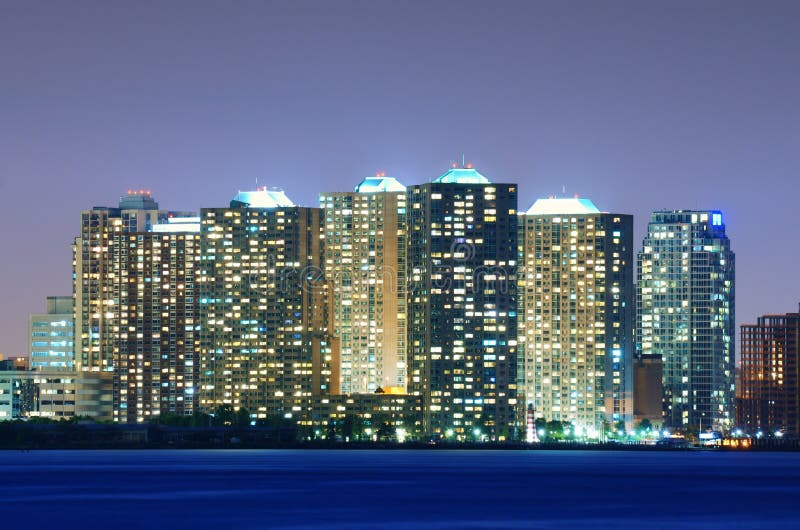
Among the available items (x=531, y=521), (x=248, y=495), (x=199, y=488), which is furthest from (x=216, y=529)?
(x=199, y=488)

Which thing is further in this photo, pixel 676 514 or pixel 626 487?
pixel 626 487

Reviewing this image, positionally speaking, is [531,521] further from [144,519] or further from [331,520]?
[144,519]

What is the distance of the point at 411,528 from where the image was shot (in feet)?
465

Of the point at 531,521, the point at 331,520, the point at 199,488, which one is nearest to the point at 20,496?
the point at 199,488

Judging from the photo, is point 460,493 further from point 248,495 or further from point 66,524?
point 66,524

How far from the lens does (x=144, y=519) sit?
149125 mm

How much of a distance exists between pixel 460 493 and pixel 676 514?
102 ft

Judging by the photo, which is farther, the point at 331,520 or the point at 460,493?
the point at 460,493

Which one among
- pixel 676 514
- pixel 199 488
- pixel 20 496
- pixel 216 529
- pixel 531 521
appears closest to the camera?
pixel 216 529

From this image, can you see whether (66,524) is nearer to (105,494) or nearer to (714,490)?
(105,494)

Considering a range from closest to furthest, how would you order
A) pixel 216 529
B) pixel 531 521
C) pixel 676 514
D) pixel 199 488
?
pixel 216 529 < pixel 531 521 < pixel 676 514 < pixel 199 488

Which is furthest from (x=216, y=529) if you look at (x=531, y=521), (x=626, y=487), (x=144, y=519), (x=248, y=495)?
(x=626, y=487)

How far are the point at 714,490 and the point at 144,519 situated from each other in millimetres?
72246

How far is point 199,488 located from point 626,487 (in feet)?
159
